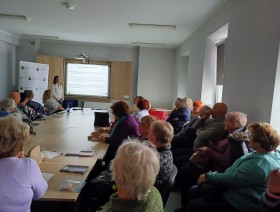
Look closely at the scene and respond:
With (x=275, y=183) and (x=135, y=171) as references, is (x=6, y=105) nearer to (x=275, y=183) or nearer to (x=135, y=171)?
(x=135, y=171)

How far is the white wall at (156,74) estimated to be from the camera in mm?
9117

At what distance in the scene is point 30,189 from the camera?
58.6 inches

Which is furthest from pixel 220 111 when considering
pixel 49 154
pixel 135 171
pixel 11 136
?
pixel 11 136

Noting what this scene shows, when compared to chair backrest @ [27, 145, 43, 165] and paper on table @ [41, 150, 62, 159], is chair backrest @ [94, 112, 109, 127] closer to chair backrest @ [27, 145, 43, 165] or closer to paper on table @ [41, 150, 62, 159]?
paper on table @ [41, 150, 62, 159]

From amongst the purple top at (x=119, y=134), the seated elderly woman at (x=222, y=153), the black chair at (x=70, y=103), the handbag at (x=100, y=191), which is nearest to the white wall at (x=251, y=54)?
the seated elderly woman at (x=222, y=153)

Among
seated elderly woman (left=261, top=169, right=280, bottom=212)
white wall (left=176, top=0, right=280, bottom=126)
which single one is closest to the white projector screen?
white wall (left=176, top=0, right=280, bottom=126)

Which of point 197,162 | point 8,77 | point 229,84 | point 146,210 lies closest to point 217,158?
point 197,162

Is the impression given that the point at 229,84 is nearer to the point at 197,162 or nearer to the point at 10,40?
the point at 197,162

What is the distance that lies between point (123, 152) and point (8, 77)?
8.51m

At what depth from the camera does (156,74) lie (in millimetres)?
9180

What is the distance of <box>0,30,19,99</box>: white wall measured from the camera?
26.4 ft

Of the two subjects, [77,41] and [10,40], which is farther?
[77,41]

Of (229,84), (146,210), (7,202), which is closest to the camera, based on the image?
(146,210)

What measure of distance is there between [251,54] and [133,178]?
2.45 meters
